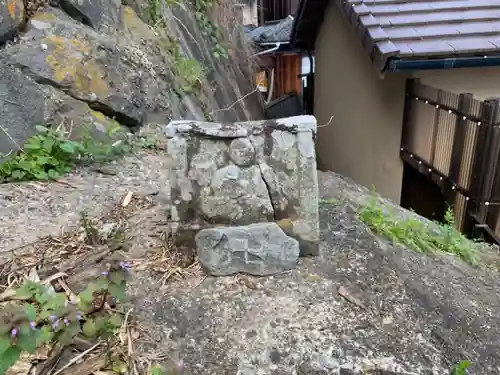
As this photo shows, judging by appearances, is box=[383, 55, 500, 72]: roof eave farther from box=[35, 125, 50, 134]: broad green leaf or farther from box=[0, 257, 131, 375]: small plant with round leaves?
box=[0, 257, 131, 375]: small plant with round leaves

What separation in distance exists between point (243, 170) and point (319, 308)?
0.77m

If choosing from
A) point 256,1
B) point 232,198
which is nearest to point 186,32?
point 232,198

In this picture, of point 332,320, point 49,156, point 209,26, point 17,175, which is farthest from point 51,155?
point 209,26

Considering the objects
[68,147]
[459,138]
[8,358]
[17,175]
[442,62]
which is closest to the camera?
[8,358]

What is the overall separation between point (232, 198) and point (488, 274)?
6.66ft

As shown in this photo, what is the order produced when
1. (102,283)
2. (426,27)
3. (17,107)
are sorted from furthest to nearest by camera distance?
(426,27), (17,107), (102,283)

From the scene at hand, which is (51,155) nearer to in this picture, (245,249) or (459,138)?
(245,249)

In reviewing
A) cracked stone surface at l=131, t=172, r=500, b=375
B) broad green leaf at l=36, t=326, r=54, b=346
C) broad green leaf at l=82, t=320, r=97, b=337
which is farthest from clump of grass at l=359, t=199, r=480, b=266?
broad green leaf at l=36, t=326, r=54, b=346

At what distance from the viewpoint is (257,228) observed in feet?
7.61

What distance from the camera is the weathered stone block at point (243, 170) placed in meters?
2.25

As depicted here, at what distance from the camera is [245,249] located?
233 centimetres

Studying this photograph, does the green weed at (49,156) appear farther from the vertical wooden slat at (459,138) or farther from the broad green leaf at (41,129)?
the vertical wooden slat at (459,138)

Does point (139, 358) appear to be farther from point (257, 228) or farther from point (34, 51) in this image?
point (34, 51)

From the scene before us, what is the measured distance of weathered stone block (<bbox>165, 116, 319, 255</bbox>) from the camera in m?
2.25
